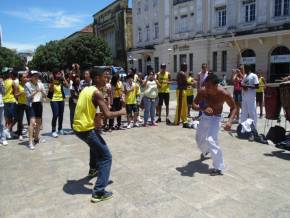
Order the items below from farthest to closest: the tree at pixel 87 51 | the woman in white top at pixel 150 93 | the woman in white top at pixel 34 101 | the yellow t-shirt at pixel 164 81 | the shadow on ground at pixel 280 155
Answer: the tree at pixel 87 51 → the yellow t-shirt at pixel 164 81 → the woman in white top at pixel 150 93 → the woman in white top at pixel 34 101 → the shadow on ground at pixel 280 155

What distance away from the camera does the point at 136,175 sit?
5418mm

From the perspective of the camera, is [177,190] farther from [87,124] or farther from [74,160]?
[74,160]

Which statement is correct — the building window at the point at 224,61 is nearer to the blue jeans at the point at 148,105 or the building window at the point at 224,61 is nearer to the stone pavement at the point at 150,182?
the blue jeans at the point at 148,105

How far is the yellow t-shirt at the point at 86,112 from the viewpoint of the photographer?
440cm

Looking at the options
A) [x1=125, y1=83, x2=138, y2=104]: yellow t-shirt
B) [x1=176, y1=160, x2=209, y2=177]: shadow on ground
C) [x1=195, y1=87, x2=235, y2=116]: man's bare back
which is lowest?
[x1=176, y1=160, x2=209, y2=177]: shadow on ground

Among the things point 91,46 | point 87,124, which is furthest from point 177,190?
point 91,46

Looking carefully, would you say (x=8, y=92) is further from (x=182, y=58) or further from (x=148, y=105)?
(x=182, y=58)

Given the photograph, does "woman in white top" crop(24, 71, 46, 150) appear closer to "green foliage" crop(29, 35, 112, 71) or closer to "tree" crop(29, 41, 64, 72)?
"green foliage" crop(29, 35, 112, 71)

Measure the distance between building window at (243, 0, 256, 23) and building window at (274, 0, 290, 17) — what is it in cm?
215

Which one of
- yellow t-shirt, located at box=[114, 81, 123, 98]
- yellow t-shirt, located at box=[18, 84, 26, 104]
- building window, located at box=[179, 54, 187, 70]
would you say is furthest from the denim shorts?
building window, located at box=[179, 54, 187, 70]

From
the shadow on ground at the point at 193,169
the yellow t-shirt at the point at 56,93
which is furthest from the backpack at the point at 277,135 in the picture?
the yellow t-shirt at the point at 56,93

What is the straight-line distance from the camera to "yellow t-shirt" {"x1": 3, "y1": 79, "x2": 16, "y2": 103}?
27.0 ft

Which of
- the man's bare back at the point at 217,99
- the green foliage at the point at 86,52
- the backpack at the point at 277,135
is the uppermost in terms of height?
the green foliage at the point at 86,52

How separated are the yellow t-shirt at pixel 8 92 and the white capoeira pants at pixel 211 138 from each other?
5109 mm
